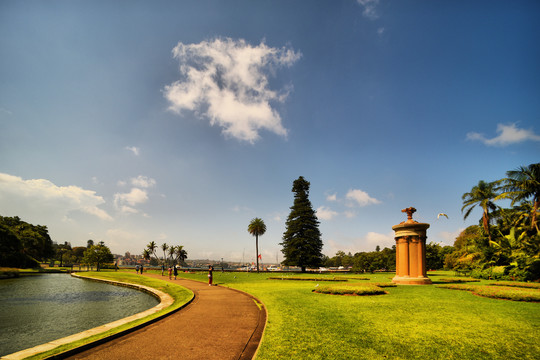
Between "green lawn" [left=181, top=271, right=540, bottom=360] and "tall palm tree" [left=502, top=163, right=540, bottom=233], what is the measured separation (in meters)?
22.3

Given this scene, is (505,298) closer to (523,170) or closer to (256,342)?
(256,342)

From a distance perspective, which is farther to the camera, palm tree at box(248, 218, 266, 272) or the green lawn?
palm tree at box(248, 218, 266, 272)

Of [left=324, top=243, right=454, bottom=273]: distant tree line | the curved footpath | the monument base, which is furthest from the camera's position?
[left=324, top=243, right=454, bottom=273]: distant tree line

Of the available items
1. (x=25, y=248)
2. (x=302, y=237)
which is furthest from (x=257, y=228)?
(x=25, y=248)

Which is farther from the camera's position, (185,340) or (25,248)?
(25,248)

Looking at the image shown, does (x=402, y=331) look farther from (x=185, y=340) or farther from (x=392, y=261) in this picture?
(x=392, y=261)

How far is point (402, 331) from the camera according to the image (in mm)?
7016

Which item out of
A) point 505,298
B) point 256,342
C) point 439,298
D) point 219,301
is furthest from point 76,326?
point 505,298

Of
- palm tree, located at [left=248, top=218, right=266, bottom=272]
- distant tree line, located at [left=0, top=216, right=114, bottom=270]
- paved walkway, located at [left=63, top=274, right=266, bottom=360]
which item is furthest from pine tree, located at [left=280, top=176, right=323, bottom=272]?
distant tree line, located at [left=0, top=216, right=114, bottom=270]

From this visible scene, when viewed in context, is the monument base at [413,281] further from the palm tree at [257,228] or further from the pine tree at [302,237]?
the palm tree at [257,228]

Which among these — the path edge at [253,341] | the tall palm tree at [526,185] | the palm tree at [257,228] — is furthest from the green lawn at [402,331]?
the palm tree at [257,228]

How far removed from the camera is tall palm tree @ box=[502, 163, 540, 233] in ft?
84.4

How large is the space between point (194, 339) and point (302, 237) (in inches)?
1679

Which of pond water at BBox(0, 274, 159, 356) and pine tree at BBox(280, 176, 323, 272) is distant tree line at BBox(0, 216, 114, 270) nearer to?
pond water at BBox(0, 274, 159, 356)
